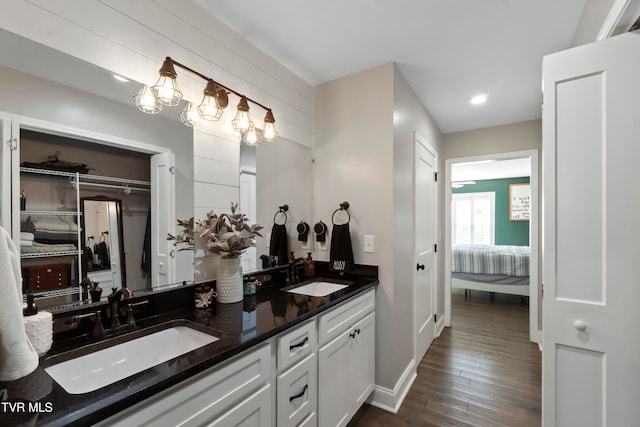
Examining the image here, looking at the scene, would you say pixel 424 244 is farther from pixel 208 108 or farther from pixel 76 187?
pixel 76 187

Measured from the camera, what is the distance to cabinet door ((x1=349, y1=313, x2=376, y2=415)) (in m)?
1.80

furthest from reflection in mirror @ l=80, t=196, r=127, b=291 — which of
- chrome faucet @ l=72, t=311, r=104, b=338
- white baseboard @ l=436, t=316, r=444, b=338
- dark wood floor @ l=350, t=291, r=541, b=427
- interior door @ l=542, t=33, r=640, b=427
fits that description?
white baseboard @ l=436, t=316, r=444, b=338

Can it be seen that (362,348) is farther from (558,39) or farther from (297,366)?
(558,39)

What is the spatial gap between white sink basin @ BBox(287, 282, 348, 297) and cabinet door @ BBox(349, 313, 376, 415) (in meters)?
0.30

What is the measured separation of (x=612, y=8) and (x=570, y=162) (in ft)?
1.98

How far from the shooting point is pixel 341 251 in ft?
7.13

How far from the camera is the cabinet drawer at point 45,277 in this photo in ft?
3.37

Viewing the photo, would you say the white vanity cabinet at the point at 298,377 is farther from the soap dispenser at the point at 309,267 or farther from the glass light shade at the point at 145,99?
the glass light shade at the point at 145,99

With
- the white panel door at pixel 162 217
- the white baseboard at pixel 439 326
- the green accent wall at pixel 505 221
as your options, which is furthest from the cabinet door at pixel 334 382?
the green accent wall at pixel 505 221

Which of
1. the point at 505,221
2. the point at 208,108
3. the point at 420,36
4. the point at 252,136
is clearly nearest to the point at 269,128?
the point at 252,136

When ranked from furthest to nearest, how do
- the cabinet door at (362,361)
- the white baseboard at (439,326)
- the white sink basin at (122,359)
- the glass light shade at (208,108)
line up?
the white baseboard at (439,326) < the cabinet door at (362,361) < the glass light shade at (208,108) < the white sink basin at (122,359)

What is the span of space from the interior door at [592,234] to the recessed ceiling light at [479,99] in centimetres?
155

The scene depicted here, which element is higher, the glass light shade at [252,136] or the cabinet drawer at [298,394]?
the glass light shade at [252,136]

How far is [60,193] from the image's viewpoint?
110 cm
